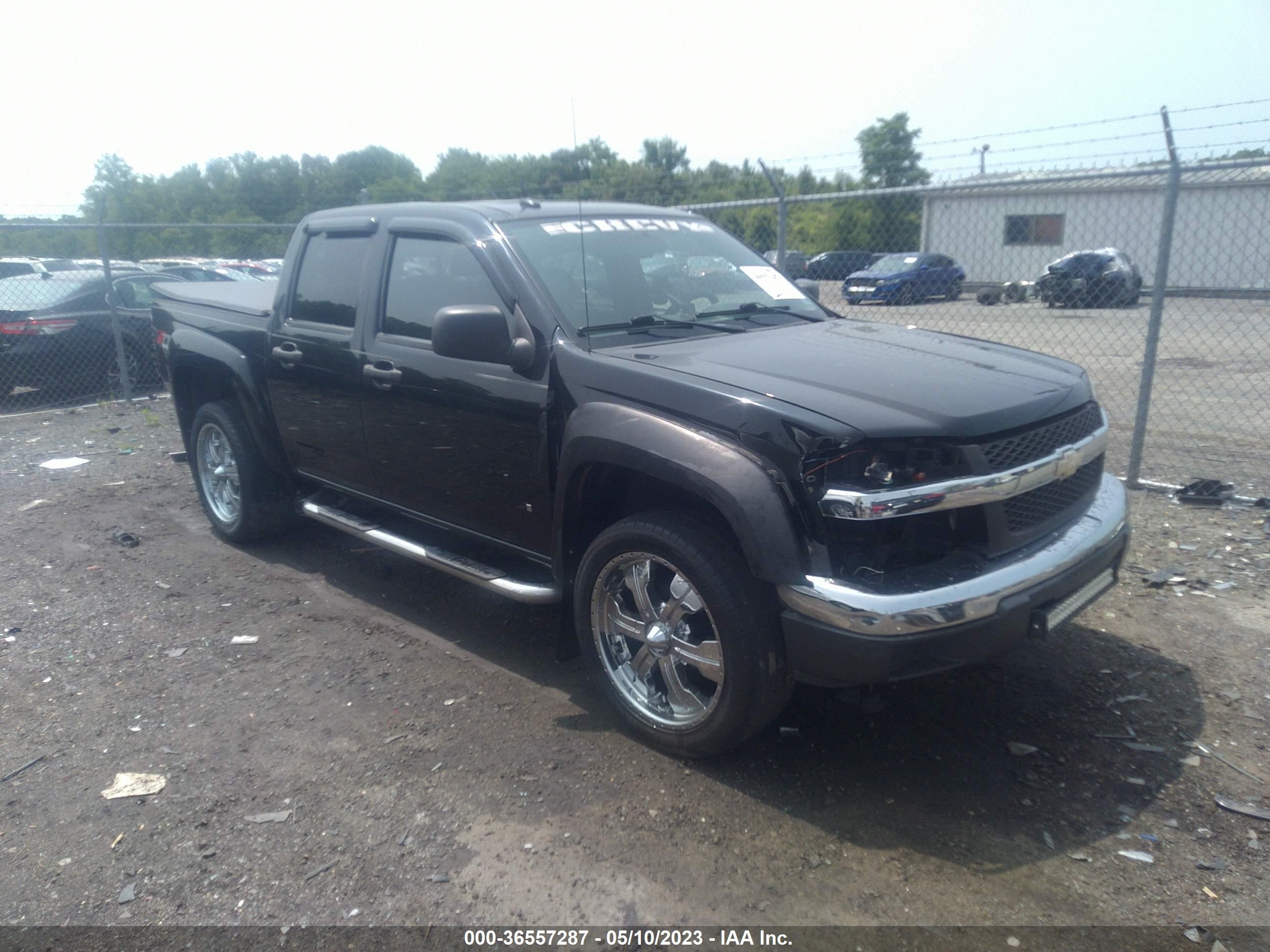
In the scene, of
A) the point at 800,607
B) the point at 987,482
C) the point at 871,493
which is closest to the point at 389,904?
the point at 800,607

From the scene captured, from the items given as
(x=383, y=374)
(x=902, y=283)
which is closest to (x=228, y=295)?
(x=383, y=374)

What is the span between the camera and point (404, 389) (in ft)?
13.7

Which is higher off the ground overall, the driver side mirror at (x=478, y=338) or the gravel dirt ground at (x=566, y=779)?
the driver side mirror at (x=478, y=338)

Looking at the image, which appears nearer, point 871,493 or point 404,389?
point 871,493

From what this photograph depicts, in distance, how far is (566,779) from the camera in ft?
10.8

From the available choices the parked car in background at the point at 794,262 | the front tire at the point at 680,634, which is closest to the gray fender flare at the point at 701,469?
the front tire at the point at 680,634

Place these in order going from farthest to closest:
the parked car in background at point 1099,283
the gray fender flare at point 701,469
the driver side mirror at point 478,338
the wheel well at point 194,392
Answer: the parked car in background at point 1099,283
the wheel well at point 194,392
the driver side mirror at point 478,338
the gray fender flare at point 701,469

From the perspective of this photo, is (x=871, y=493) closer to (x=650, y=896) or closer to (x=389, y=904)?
(x=650, y=896)

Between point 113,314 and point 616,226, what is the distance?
883 centimetres

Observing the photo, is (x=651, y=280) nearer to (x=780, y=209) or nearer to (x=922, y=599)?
(x=922, y=599)

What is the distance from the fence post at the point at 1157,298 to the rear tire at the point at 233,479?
17.8 feet

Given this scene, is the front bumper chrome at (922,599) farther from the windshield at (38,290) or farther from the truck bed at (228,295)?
the windshield at (38,290)

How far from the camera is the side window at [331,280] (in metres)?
4.60

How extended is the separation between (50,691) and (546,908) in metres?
2.73
